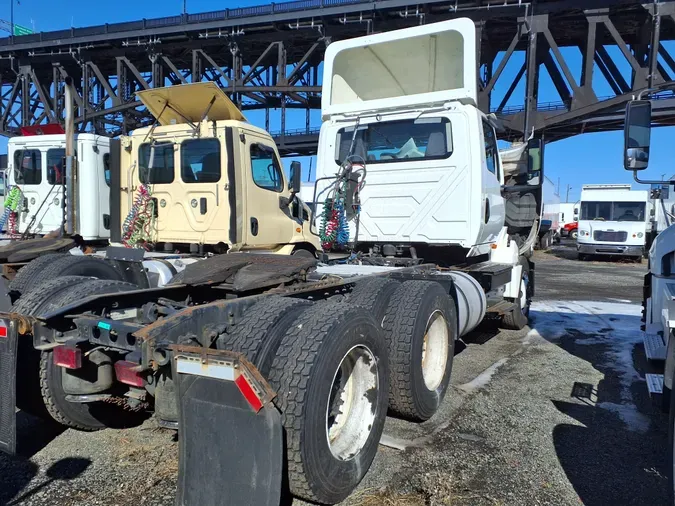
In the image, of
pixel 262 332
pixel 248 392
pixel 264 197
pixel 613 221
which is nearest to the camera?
pixel 248 392

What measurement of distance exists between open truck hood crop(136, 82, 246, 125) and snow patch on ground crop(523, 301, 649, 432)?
17.0 ft

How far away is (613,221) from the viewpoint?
75.2 feet

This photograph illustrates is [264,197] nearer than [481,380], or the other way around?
[481,380]

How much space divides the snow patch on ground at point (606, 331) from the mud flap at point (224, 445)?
3.37 meters

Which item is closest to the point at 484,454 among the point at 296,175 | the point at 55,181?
the point at 296,175

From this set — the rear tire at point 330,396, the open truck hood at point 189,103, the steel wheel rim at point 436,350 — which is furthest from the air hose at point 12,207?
the rear tire at point 330,396

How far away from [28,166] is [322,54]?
1926 centimetres

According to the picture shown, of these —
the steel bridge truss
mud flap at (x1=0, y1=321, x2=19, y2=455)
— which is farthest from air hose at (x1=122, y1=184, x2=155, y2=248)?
the steel bridge truss

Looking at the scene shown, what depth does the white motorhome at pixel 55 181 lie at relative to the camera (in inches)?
314

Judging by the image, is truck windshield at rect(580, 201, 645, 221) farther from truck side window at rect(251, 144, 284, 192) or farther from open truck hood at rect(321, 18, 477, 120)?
truck side window at rect(251, 144, 284, 192)

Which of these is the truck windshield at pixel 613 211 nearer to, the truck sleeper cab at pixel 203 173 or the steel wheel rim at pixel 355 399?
the truck sleeper cab at pixel 203 173

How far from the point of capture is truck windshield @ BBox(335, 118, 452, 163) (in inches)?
234

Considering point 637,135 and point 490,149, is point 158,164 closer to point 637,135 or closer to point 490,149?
point 490,149

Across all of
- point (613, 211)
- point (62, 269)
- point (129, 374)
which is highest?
point (613, 211)
